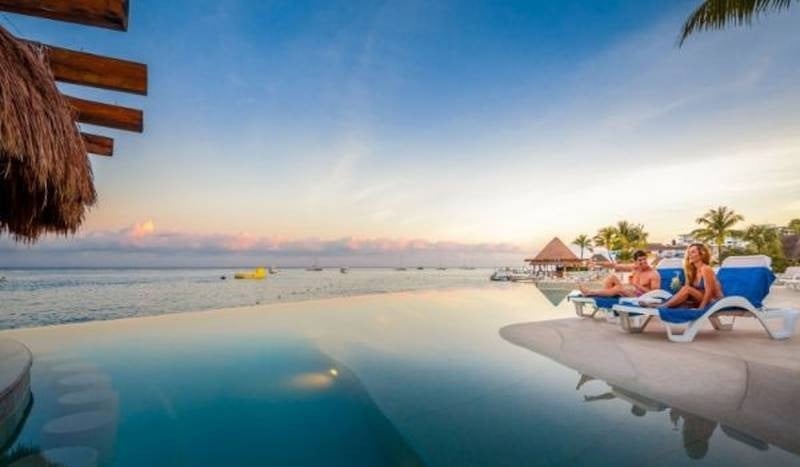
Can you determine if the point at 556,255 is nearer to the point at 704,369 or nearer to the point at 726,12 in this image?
the point at 726,12

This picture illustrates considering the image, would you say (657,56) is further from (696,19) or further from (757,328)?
(757,328)

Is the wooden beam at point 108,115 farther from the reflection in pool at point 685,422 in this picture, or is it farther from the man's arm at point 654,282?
the man's arm at point 654,282

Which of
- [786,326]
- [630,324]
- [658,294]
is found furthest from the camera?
[658,294]

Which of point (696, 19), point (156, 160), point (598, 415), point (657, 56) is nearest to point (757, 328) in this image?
point (696, 19)

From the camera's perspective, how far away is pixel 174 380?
3.75m

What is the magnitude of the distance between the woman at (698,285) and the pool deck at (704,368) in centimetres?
48

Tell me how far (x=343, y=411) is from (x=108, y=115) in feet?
9.88

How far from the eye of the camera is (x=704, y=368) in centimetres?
351

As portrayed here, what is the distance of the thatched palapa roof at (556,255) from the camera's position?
31.9 m

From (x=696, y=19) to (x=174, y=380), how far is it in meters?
7.97

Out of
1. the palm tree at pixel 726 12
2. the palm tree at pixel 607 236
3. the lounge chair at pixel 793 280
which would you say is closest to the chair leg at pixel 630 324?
the palm tree at pixel 726 12

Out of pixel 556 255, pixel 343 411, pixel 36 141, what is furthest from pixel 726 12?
pixel 556 255

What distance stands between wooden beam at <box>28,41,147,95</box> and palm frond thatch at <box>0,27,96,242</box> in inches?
3.2

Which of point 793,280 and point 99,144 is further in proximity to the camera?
point 793,280
